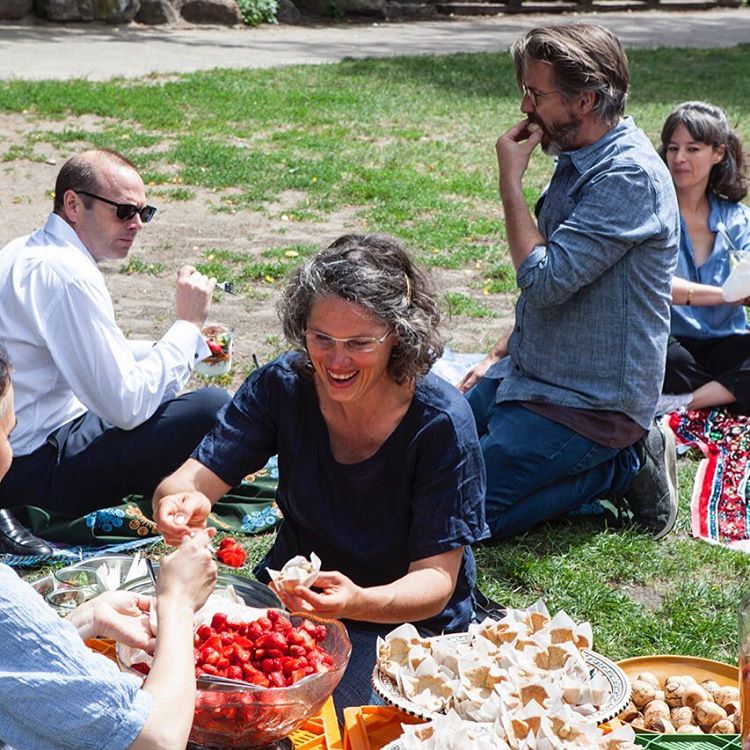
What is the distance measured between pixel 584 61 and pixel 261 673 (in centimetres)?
270

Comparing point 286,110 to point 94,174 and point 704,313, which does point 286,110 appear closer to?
point 704,313

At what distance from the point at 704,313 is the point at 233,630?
3.96 m

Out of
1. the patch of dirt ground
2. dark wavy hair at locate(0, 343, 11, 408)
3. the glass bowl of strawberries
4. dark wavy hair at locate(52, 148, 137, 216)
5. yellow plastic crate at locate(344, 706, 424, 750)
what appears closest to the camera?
dark wavy hair at locate(0, 343, 11, 408)

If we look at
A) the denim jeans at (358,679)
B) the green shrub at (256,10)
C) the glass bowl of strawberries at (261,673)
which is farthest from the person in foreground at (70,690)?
the green shrub at (256,10)

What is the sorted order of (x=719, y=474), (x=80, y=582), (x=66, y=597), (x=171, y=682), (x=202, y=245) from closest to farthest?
(x=171, y=682) < (x=66, y=597) < (x=80, y=582) < (x=719, y=474) < (x=202, y=245)

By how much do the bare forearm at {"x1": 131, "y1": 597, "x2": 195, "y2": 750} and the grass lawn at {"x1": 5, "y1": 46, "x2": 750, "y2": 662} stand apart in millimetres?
2187

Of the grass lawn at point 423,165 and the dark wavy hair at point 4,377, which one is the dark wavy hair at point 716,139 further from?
the dark wavy hair at point 4,377

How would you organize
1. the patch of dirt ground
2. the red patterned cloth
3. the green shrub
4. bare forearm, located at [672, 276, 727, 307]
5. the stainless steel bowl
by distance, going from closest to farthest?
the stainless steel bowl, the red patterned cloth, bare forearm, located at [672, 276, 727, 307], the patch of dirt ground, the green shrub

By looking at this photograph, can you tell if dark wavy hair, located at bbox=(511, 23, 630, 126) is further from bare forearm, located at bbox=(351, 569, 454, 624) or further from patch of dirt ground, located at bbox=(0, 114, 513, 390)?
patch of dirt ground, located at bbox=(0, 114, 513, 390)

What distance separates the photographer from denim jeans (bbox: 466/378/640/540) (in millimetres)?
4863

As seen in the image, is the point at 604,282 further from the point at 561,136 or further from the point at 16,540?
the point at 16,540

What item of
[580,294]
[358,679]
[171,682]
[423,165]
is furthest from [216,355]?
[423,165]

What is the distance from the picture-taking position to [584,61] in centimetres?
459

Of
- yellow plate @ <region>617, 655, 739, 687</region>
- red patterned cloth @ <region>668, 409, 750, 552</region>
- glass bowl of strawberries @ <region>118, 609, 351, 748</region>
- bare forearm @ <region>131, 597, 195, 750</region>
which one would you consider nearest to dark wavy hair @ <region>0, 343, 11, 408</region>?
bare forearm @ <region>131, 597, 195, 750</region>
